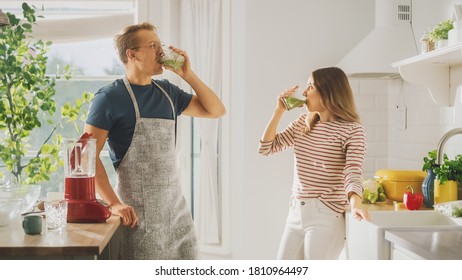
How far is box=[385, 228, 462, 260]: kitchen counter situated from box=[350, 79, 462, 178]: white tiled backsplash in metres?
0.82

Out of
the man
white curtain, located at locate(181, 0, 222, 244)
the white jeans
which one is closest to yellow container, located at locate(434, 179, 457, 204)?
the white jeans

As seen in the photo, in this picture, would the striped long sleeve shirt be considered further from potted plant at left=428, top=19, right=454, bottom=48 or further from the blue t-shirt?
the blue t-shirt

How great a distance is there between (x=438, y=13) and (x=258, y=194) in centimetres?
119

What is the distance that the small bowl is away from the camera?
5.40ft

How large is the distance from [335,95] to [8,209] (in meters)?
1.22

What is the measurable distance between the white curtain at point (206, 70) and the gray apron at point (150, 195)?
1.28 meters

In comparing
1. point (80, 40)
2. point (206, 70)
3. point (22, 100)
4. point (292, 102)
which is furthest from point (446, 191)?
point (80, 40)

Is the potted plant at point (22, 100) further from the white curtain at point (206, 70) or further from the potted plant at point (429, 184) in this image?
the potted plant at point (429, 184)

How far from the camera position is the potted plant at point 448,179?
84.9 inches

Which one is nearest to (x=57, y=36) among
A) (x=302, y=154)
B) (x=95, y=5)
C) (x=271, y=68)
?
(x=95, y=5)

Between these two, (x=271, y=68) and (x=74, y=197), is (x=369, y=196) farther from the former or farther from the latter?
(x=74, y=197)

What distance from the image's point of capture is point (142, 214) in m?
1.94

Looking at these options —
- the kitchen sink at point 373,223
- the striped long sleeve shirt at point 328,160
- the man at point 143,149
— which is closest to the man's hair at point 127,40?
the man at point 143,149

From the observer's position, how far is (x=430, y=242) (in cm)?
156
